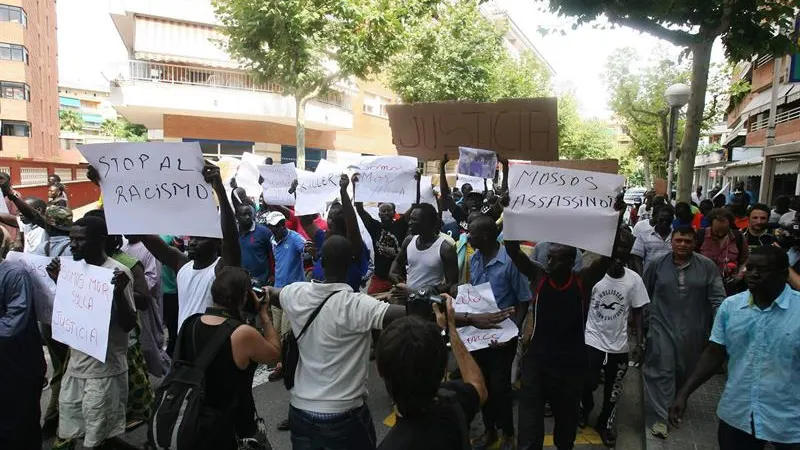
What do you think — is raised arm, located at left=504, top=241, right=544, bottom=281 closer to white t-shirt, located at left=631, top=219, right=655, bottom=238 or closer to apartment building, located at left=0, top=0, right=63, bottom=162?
white t-shirt, located at left=631, top=219, right=655, bottom=238

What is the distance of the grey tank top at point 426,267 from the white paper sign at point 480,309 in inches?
34.4

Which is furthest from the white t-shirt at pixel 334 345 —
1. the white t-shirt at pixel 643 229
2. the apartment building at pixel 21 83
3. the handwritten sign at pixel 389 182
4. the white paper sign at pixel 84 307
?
the apartment building at pixel 21 83

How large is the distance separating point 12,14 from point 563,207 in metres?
45.7

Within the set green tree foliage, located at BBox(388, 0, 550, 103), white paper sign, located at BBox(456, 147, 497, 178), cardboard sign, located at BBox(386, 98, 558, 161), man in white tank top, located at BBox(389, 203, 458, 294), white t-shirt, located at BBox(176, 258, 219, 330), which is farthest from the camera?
green tree foliage, located at BBox(388, 0, 550, 103)

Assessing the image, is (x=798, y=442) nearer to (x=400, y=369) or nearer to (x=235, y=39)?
(x=400, y=369)

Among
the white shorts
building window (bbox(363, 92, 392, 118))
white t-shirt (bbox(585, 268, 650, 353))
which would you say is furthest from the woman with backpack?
building window (bbox(363, 92, 392, 118))

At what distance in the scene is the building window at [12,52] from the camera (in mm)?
38094

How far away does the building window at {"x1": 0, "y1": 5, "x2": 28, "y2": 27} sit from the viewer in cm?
3769

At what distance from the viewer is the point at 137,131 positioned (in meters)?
58.8

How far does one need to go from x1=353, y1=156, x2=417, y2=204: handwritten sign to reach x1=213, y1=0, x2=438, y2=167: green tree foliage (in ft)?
35.3

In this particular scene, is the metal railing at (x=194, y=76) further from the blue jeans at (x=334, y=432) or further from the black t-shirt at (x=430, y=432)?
the black t-shirt at (x=430, y=432)

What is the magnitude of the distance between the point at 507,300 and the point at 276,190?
4.07 metres

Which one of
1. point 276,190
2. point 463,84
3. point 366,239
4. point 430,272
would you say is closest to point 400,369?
point 430,272

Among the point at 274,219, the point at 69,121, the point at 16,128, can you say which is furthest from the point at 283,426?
the point at 69,121
